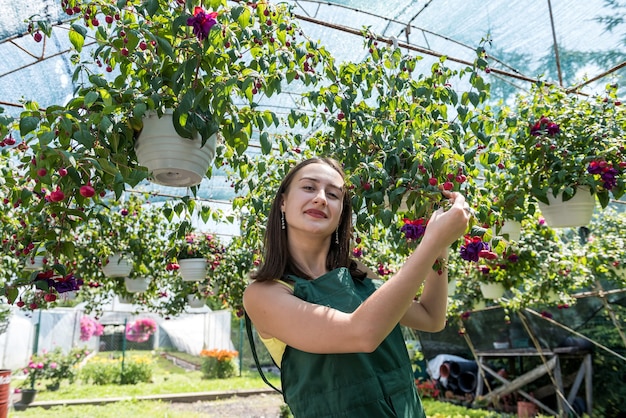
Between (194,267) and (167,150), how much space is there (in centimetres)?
270

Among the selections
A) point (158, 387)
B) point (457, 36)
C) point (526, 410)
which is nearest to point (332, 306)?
point (457, 36)

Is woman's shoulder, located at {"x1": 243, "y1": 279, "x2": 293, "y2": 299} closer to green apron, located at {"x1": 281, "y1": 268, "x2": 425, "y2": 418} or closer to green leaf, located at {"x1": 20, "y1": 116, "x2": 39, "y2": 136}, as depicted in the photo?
green apron, located at {"x1": 281, "y1": 268, "x2": 425, "y2": 418}

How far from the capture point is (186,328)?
46.2 feet

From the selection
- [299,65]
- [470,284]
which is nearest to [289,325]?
[299,65]

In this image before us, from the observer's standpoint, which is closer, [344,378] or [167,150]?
[344,378]

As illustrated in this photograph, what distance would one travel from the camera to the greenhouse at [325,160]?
34.1 inches

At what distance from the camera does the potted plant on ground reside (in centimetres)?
186

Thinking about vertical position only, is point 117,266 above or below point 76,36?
below

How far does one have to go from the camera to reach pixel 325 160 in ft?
3.60

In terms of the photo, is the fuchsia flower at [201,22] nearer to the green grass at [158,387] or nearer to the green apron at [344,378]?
the green apron at [344,378]

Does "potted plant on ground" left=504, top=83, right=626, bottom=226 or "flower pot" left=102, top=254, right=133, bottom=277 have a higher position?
"potted plant on ground" left=504, top=83, right=626, bottom=226

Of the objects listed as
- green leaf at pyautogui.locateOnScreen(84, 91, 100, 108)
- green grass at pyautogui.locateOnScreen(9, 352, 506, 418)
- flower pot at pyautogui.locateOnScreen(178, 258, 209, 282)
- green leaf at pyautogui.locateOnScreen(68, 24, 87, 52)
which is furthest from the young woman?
green grass at pyautogui.locateOnScreen(9, 352, 506, 418)

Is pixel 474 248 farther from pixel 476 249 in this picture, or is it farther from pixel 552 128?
pixel 552 128

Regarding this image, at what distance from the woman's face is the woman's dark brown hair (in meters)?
0.02
